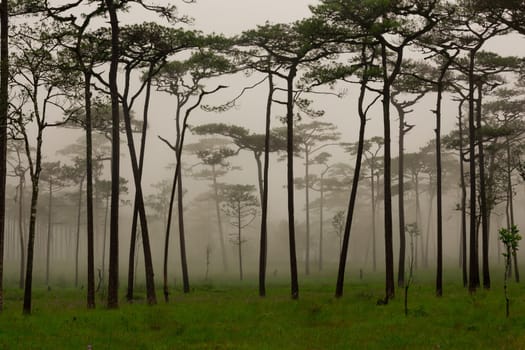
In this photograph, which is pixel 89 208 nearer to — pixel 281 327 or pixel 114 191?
pixel 114 191

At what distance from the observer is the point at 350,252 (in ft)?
279

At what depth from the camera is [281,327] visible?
1363 centimetres

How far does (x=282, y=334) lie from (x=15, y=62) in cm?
1231

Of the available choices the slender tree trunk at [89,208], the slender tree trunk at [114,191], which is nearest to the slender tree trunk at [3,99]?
the slender tree trunk at [89,208]

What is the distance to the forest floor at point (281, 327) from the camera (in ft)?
37.6

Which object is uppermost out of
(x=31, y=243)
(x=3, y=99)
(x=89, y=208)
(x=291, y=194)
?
(x=3, y=99)

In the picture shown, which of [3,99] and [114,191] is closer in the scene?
[3,99]

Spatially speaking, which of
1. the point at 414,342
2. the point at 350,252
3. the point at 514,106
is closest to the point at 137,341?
the point at 414,342

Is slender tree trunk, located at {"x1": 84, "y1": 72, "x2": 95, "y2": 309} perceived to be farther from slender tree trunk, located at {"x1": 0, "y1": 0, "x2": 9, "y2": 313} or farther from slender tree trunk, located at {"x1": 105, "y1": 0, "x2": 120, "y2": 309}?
slender tree trunk, located at {"x1": 0, "y1": 0, "x2": 9, "y2": 313}

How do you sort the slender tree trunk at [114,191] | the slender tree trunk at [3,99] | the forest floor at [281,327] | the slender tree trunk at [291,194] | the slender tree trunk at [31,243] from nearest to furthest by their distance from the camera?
the forest floor at [281,327] → the slender tree trunk at [31,243] → the slender tree trunk at [3,99] → the slender tree trunk at [114,191] → the slender tree trunk at [291,194]

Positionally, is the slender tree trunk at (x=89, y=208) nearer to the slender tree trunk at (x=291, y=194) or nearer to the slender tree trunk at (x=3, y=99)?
the slender tree trunk at (x=3, y=99)

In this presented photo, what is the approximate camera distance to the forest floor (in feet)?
37.6

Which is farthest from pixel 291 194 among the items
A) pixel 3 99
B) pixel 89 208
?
pixel 3 99

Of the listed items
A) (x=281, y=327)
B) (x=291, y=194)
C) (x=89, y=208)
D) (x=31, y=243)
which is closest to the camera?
(x=281, y=327)
